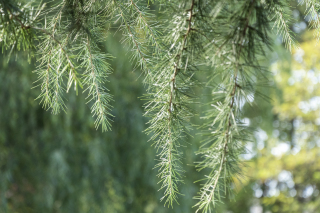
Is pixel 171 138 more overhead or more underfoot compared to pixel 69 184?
more overhead

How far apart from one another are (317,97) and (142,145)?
3205 mm

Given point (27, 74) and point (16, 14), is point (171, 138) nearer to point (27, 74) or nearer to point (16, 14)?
point (16, 14)

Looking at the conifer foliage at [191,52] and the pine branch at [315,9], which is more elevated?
the pine branch at [315,9]

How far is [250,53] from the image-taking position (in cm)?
36

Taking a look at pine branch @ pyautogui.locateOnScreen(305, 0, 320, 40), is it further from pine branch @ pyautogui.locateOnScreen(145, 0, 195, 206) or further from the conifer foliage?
pine branch @ pyautogui.locateOnScreen(145, 0, 195, 206)

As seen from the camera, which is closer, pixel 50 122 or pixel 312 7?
pixel 312 7

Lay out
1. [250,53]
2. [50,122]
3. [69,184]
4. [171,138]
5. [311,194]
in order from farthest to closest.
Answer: [311,194] < [50,122] < [69,184] < [171,138] < [250,53]

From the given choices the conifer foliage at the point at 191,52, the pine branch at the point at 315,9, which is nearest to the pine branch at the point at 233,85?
the conifer foliage at the point at 191,52

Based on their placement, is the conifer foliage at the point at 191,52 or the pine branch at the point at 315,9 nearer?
the conifer foliage at the point at 191,52

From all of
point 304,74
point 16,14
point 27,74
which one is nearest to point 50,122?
point 27,74

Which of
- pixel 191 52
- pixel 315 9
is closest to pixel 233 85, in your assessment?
pixel 191 52

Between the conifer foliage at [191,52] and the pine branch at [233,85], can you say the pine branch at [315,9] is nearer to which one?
the conifer foliage at [191,52]

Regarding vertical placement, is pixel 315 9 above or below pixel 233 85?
above

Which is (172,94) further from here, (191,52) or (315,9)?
(315,9)
